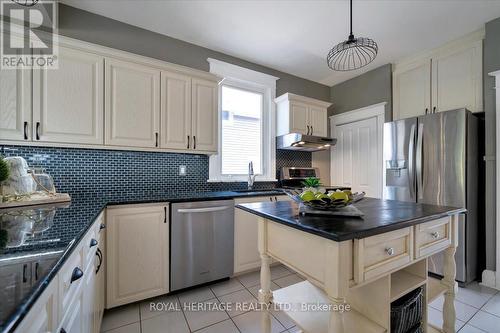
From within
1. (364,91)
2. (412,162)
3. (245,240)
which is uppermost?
(364,91)

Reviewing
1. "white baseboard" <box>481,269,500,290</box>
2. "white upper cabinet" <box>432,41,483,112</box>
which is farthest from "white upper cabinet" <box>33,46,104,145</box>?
"white baseboard" <box>481,269,500,290</box>

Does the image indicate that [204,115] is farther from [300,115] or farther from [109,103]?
[300,115]

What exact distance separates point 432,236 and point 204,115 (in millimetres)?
2245

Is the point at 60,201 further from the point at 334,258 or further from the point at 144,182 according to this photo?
the point at 334,258

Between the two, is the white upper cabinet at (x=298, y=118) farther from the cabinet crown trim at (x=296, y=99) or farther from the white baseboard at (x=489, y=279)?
the white baseboard at (x=489, y=279)

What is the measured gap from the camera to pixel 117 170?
2270 mm

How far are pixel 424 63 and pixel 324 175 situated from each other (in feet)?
6.96

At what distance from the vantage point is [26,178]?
60.7 inches

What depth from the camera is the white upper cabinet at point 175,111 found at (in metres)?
2.28

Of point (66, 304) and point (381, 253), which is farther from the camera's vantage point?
point (381, 253)

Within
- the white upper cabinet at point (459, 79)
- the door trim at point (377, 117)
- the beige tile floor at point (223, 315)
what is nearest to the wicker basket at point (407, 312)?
the beige tile floor at point (223, 315)

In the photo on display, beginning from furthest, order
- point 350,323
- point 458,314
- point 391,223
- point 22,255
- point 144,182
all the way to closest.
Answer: point 144,182, point 458,314, point 350,323, point 391,223, point 22,255

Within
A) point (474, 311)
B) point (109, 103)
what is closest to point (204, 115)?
point (109, 103)

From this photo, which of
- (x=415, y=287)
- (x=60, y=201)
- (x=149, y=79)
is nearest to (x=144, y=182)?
(x=60, y=201)
